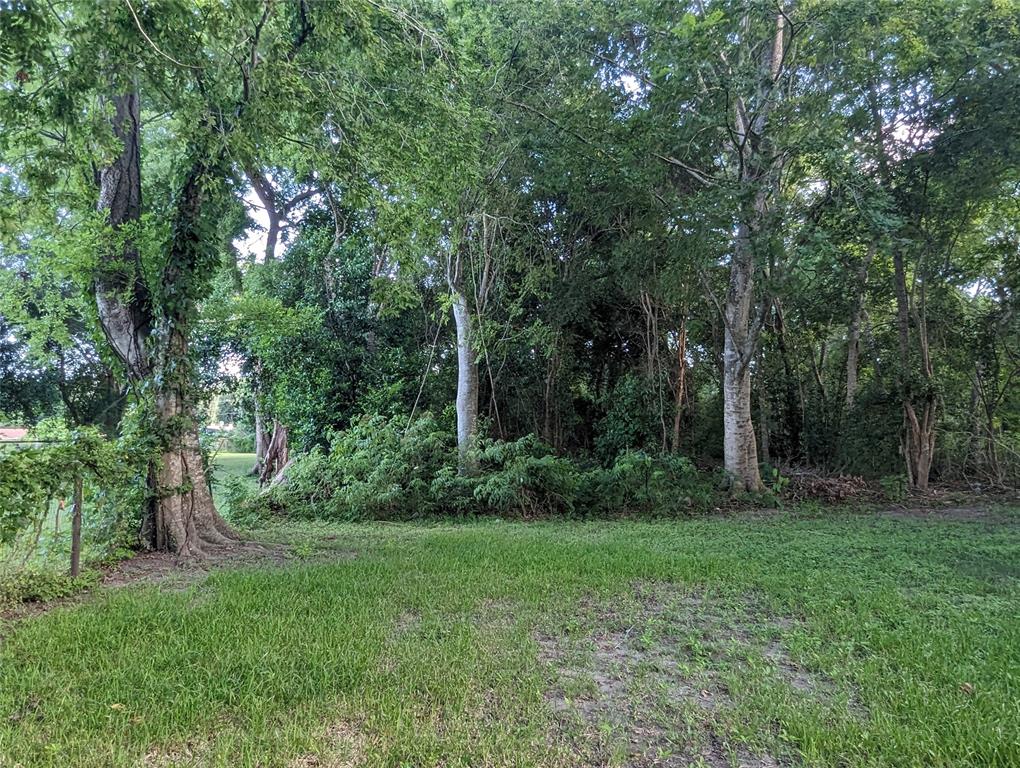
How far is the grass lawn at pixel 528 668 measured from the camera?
87.1 inches

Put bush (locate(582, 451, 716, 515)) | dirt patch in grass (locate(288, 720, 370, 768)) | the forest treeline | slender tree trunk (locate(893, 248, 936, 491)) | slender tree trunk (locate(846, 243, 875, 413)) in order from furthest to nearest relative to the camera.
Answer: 1. slender tree trunk (locate(846, 243, 875, 413))
2. slender tree trunk (locate(893, 248, 936, 491))
3. bush (locate(582, 451, 716, 515))
4. the forest treeline
5. dirt patch in grass (locate(288, 720, 370, 768))

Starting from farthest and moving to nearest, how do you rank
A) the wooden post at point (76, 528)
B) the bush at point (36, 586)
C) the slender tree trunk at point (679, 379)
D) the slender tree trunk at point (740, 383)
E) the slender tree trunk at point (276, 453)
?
1. the slender tree trunk at point (679, 379)
2. the slender tree trunk at point (276, 453)
3. the slender tree trunk at point (740, 383)
4. the wooden post at point (76, 528)
5. the bush at point (36, 586)

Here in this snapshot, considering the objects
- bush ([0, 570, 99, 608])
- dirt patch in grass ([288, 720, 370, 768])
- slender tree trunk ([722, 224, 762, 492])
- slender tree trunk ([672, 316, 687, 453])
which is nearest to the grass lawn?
dirt patch in grass ([288, 720, 370, 768])

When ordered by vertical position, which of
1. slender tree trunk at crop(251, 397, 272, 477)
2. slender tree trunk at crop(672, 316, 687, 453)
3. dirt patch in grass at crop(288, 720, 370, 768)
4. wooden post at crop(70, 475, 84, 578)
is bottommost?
dirt patch in grass at crop(288, 720, 370, 768)

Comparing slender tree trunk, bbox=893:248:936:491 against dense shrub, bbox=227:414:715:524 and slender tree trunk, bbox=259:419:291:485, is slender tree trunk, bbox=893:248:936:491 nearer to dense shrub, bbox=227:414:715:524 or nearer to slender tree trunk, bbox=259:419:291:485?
dense shrub, bbox=227:414:715:524

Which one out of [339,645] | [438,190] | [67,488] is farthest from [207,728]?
[438,190]

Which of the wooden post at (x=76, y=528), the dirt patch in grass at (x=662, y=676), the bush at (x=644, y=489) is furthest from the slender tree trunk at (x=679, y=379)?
the wooden post at (x=76, y=528)

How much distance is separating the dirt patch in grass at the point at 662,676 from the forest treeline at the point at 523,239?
167 inches

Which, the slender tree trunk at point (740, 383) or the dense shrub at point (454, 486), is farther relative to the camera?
the slender tree trunk at point (740, 383)

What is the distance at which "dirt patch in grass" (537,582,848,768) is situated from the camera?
2252 millimetres

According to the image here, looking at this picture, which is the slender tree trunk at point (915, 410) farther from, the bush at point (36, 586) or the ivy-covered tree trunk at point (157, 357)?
the bush at point (36, 586)

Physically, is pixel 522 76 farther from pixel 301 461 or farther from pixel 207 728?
pixel 207 728

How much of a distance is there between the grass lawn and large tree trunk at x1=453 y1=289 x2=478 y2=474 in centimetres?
533

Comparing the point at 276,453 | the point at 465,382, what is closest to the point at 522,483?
the point at 465,382
